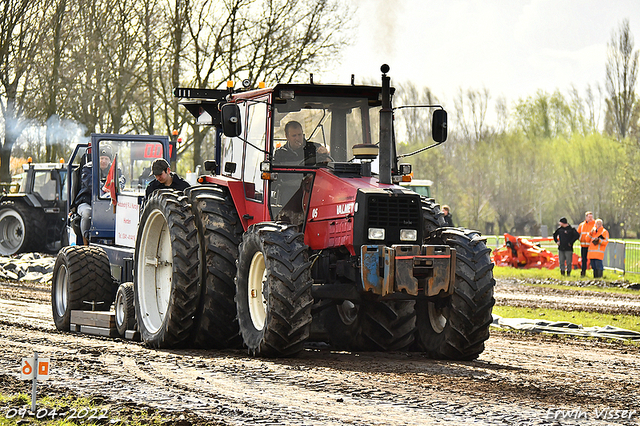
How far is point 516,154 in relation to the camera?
69.7 m

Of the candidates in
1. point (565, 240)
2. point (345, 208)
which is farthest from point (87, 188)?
point (565, 240)

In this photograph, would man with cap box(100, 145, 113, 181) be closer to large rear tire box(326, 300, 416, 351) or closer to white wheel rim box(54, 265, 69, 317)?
white wheel rim box(54, 265, 69, 317)

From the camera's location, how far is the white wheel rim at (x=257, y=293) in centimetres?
920

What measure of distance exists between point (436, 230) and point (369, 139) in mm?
1268

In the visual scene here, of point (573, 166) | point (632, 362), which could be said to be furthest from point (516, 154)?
point (632, 362)

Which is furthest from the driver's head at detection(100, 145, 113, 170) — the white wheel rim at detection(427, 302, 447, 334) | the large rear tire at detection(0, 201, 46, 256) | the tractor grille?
the large rear tire at detection(0, 201, 46, 256)

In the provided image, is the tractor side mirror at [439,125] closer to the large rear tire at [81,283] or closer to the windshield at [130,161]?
the large rear tire at [81,283]

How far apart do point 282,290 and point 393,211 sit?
1.35 meters

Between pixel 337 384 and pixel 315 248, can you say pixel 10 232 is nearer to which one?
pixel 315 248

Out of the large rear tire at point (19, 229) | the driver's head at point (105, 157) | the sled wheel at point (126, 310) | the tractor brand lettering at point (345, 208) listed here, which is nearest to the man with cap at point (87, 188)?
the driver's head at point (105, 157)

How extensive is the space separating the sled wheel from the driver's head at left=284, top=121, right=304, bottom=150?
9.97 ft

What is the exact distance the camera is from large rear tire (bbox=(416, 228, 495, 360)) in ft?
29.1

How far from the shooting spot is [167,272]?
35.7ft

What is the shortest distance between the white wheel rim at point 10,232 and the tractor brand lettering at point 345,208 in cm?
1914
